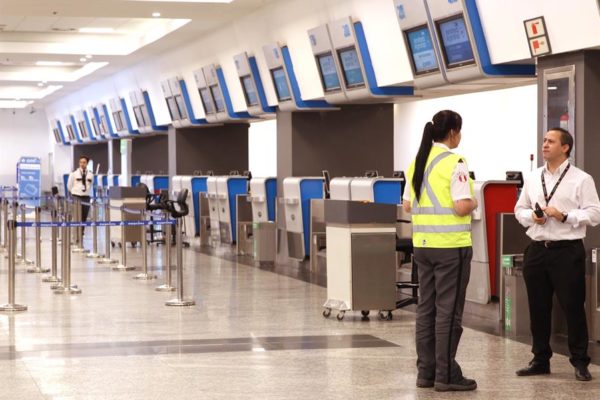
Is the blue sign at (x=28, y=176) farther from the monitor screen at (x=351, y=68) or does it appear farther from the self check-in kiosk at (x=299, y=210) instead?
the monitor screen at (x=351, y=68)

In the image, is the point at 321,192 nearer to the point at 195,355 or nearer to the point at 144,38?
the point at 144,38

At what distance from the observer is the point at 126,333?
9.77 m

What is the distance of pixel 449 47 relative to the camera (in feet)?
39.9

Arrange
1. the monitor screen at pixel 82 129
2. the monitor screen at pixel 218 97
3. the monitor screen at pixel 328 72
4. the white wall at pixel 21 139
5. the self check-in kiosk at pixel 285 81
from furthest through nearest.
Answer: the white wall at pixel 21 139, the monitor screen at pixel 82 129, the monitor screen at pixel 218 97, the self check-in kiosk at pixel 285 81, the monitor screen at pixel 328 72

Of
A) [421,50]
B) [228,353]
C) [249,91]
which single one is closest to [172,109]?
[249,91]

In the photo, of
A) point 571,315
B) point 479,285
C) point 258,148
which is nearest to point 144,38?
point 258,148

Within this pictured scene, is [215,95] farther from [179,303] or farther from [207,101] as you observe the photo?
[179,303]

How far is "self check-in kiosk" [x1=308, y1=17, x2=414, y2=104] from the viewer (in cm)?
1487

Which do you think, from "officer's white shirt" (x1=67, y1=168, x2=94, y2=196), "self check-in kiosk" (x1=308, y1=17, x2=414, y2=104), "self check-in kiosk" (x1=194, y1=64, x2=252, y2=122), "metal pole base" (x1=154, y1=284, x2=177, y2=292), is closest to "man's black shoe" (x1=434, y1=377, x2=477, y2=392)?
"metal pole base" (x1=154, y1=284, x2=177, y2=292)

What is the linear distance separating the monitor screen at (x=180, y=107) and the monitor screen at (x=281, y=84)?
20.9ft

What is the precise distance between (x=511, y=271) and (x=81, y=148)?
34.2 metres

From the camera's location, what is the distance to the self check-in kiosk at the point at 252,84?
1928 cm

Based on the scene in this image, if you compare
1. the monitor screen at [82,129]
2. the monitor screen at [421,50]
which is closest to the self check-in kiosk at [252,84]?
the monitor screen at [421,50]

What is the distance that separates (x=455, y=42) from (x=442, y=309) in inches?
218
